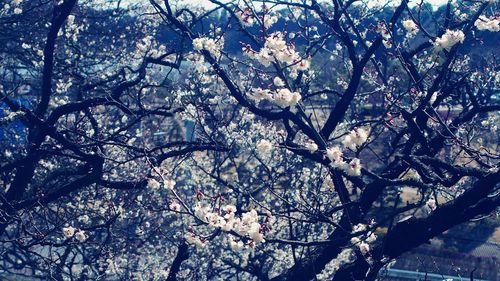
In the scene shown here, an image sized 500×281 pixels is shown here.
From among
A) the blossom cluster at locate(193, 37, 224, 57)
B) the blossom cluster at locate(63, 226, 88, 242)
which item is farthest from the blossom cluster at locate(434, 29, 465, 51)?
the blossom cluster at locate(63, 226, 88, 242)

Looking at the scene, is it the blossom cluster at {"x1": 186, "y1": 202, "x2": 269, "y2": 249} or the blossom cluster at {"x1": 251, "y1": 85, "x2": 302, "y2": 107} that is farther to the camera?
the blossom cluster at {"x1": 251, "y1": 85, "x2": 302, "y2": 107}

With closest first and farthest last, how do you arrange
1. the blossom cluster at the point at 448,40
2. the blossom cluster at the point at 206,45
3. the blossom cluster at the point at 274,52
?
the blossom cluster at the point at 448,40
the blossom cluster at the point at 274,52
the blossom cluster at the point at 206,45

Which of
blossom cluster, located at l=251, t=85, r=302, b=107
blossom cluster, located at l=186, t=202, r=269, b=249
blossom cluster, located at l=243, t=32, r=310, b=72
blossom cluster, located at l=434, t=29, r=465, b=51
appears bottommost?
blossom cluster, located at l=186, t=202, r=269, b=249

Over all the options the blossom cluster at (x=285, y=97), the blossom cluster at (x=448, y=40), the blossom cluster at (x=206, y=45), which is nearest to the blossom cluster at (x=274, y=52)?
the blossom cluster at (x=285, y=97)

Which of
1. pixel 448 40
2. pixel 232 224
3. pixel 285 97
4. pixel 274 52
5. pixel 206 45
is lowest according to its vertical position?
pixel 232 224

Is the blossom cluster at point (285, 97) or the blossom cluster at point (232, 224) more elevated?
the blossom cluster at point (285, 97)

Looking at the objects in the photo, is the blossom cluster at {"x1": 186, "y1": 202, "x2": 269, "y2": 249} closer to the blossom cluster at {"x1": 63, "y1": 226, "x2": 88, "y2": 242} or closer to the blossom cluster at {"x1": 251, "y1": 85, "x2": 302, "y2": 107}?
the blossom cluster at {"x1": 251, "y1": 85, "x2": 302, "y2": 107}

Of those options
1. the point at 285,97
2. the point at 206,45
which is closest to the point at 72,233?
the point at 206,45

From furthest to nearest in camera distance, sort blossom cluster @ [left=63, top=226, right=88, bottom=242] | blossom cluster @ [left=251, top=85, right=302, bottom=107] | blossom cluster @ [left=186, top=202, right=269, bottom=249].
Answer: blossom cluster @ [left=63, top=226, right=88, bottom=242] → blossom cluster @ [left=251, top=85, right=302, bottom=107] → blossom cluster @ [left=186, top=202, right=269, bottom=249]

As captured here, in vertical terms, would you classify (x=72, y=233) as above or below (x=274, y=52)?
below

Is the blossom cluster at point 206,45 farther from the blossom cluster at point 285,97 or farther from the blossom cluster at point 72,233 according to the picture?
the blossom cluster at point 72,233

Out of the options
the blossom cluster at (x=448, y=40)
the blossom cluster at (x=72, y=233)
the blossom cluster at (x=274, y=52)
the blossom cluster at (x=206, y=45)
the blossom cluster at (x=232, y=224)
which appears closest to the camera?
the blossom cluster at (x=448, y=40)

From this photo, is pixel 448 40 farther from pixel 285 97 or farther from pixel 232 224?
pixel 232 224

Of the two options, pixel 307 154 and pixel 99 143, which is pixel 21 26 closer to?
pixel 99 143
